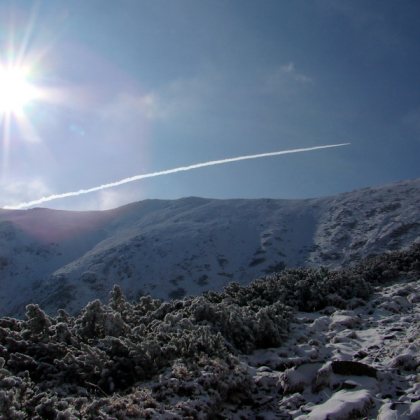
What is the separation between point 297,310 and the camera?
1062 centimetres

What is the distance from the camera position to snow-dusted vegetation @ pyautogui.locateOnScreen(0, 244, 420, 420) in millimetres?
4328

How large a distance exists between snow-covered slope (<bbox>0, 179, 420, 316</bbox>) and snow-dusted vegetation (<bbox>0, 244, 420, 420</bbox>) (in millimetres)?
32385

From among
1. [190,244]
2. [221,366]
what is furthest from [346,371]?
[190,244]

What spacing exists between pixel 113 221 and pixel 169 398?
7554 cm

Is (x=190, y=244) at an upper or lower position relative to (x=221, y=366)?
upper

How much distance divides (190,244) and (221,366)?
48.8 meters

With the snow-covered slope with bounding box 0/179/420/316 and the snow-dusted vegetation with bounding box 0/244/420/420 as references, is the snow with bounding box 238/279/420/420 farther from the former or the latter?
the snow-covered slope with bounding box 0/179/420/316

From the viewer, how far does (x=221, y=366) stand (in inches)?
211

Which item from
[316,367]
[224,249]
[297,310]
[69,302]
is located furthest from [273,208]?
[316,367]

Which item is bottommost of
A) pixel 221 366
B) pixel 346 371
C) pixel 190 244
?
pixel 346 371

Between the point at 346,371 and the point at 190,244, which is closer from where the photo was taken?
the point at 346,371

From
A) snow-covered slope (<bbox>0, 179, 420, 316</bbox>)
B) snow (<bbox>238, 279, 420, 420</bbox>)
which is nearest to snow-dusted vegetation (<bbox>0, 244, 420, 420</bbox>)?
snow (<bbox>238, 279, 420, 420</bbox>)

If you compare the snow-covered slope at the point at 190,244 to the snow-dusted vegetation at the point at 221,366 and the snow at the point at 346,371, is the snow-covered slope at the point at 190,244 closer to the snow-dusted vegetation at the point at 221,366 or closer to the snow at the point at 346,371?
the snow-dusted vegetation at the point at 221,366

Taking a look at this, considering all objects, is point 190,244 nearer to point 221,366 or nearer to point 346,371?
point 221,366
